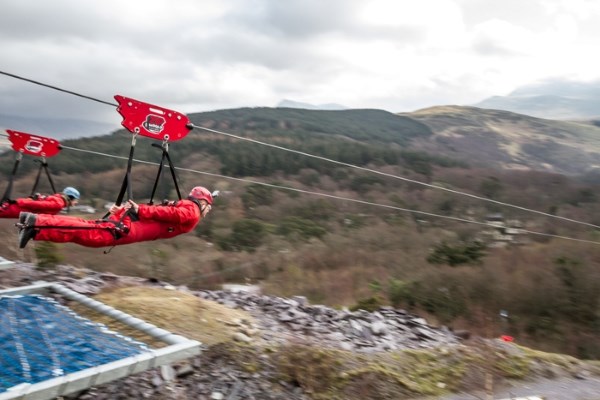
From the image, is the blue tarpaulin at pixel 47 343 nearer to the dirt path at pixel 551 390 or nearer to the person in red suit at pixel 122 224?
the person in red suit at pixel 122 224

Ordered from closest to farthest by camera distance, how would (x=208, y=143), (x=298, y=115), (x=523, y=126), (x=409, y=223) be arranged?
(x=409, y=223)
(x=208, y=143)
(x=298, y=115)
(x=523, y=126)

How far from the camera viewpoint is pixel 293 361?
5.94m

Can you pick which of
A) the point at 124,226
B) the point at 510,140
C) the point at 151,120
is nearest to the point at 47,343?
the point at 124,226

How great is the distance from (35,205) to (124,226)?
3792mm

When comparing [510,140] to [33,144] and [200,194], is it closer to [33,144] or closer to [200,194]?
[33,144]

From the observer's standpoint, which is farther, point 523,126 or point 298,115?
point 523,126

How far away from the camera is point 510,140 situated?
128 metres

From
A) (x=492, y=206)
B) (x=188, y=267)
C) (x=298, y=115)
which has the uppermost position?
(x=298, y=115)

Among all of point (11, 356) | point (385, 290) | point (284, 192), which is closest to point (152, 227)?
point (11, 356)

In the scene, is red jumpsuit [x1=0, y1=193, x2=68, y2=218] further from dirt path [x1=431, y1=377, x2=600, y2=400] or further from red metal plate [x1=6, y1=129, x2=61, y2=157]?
dirt path [x1=431, y1=377, x2=600, y2=400]

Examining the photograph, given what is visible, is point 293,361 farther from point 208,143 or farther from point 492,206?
point 208,143

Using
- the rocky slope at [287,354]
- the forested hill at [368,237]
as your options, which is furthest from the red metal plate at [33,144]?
the forested hill at [368,237]

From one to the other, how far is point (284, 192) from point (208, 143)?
27249 mm

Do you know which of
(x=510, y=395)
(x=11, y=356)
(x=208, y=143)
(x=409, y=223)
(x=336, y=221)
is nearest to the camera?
(x=11, y=356)
